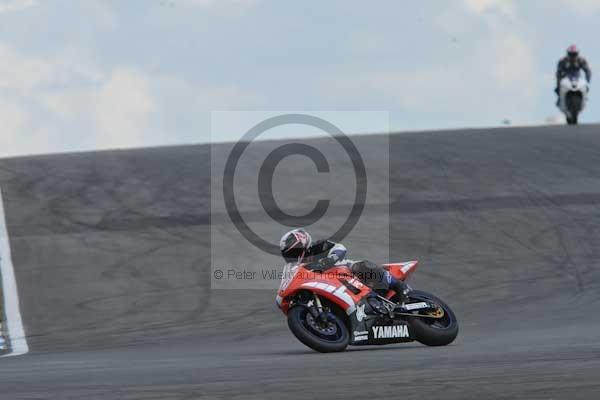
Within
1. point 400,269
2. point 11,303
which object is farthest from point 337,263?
point 11,303

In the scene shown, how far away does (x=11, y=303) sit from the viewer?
14.3m

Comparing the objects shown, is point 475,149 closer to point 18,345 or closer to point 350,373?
point 18,345

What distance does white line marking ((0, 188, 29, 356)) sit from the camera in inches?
482

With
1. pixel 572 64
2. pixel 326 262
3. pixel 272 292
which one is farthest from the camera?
pixel 572 64

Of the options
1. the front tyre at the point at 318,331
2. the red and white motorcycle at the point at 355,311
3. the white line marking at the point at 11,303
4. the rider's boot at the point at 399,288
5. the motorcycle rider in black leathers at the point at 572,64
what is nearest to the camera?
the front tyre at the point at 318,331

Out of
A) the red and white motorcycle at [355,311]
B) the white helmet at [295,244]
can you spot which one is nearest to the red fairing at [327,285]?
the red and white motorcycle at [355,311]

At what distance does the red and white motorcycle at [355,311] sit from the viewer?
9.73m

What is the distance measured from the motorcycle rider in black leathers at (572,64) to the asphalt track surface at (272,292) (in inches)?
57.5

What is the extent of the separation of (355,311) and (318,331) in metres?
0.46

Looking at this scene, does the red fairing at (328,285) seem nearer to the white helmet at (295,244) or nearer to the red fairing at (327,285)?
the red fairing at (327,285)

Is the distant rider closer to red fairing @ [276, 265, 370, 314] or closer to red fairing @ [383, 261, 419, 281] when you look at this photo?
red fairing @ [276, 265, 370, 314]

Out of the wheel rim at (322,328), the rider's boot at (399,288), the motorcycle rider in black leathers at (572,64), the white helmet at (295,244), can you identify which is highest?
the motorcycle rider in black leathers at (572,64)

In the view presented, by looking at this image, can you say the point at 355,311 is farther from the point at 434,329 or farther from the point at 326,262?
the point at 434,329

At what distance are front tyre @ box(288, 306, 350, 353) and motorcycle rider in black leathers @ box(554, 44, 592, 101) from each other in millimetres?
20369
